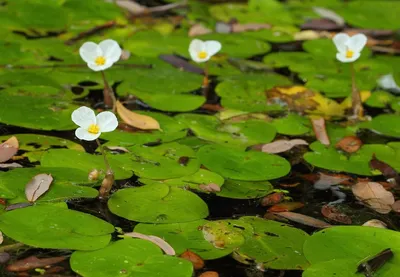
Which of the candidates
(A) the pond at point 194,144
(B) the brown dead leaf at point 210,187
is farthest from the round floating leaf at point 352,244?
(B) the brown dead leaf at point 210,187

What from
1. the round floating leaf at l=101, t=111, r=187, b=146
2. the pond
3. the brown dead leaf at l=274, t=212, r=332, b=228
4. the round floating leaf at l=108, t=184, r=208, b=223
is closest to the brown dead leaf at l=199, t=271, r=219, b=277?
the pond

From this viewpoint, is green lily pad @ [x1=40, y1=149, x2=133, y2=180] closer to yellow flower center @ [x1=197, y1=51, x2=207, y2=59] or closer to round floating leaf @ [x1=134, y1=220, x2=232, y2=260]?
round floating leaf @ [x1=134, y1=220, x2=232, y2=260]

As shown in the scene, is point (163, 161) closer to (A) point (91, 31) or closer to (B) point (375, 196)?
(B) point (375, 196)

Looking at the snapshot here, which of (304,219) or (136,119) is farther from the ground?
(136,119)

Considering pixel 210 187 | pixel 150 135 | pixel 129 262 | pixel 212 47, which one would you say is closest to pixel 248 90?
pixel 212 47

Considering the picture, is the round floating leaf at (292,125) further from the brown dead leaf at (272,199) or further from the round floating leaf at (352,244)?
the round floating leaf at (352,244)

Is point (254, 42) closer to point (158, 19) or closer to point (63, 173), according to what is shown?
point (158, 19)
